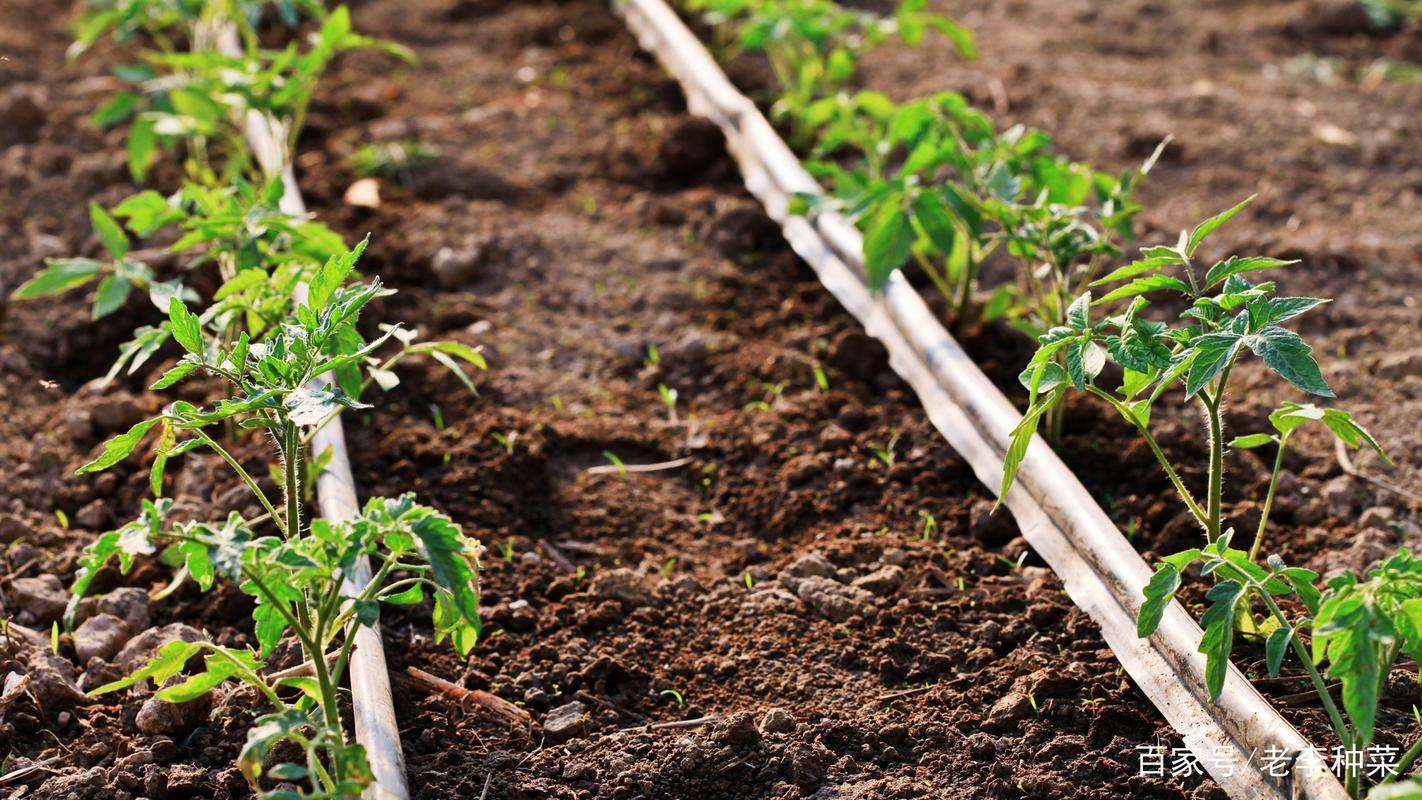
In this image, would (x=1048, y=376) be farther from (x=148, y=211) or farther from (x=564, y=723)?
(x=148, y=211)

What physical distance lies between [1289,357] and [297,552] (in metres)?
1.50

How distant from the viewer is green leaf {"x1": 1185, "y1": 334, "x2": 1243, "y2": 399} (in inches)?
82.9

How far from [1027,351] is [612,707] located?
5.18 feet

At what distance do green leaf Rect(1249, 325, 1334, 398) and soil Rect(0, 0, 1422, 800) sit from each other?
0.68 meters

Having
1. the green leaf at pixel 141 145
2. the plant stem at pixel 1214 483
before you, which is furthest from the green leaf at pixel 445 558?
the green leaf at pixel 141 145

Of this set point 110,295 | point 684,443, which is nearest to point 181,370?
point 110,295

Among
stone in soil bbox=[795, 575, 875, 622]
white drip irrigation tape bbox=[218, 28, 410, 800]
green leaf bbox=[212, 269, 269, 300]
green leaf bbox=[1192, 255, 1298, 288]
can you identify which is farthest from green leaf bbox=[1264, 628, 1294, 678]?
green leaf bbox=[212, 269, 269, 300]

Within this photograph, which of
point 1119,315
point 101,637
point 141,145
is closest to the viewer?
point 101,637

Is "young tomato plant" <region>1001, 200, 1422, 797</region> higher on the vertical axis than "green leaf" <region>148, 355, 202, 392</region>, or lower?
lower

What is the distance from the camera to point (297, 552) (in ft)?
6.36

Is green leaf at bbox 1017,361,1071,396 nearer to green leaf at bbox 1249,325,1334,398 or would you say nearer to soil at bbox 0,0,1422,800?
green leaf at bbox 1249,325,1334,398

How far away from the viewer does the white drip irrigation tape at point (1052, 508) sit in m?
2.22

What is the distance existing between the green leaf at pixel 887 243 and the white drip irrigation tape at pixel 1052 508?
245 millimetres

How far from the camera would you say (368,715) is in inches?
91.4
